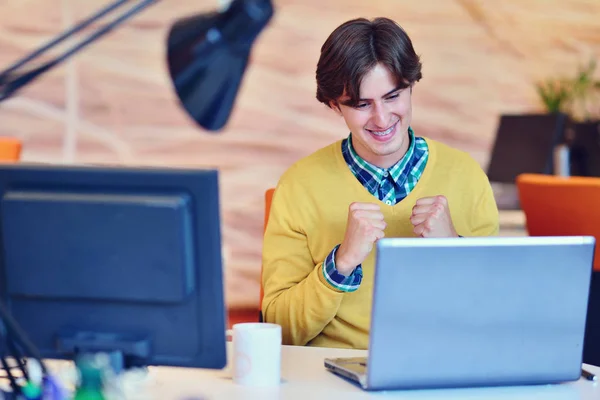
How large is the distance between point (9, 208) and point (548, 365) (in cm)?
84

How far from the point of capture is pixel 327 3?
5.00m

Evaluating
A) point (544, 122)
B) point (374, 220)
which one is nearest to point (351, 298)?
point (374, 220)

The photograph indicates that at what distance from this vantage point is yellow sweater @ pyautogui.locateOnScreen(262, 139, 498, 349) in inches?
71.4

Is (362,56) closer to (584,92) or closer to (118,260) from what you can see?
(118,260)

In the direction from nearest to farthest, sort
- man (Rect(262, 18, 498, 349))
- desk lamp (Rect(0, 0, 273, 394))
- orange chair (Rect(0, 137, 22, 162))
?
desk lamp (Rect(0, 0, 273, 394)), man (Rect(262, 18, 498, 349)), orange chair (Rect(0, 137, 22, 162))

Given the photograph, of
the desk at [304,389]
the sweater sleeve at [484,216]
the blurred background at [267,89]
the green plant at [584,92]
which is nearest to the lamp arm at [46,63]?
the desk at [304,389]

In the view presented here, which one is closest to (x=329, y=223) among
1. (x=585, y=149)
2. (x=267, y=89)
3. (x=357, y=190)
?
(x=357, y=190)

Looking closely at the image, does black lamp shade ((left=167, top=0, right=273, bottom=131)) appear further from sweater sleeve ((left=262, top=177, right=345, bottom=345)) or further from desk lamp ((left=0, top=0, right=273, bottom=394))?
sweater sleeve ((left=262, top=177, right=345, bottom=345))

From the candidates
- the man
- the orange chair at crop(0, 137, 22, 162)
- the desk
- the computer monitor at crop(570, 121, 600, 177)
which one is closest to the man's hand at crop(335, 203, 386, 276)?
the man

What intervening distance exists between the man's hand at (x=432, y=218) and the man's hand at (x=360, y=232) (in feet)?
0.32

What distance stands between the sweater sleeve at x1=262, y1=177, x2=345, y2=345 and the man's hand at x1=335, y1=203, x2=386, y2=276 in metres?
0.08

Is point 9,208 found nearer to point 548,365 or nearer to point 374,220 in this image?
point 374,220

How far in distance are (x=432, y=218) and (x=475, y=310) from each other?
42cm

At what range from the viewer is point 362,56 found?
1853mm
